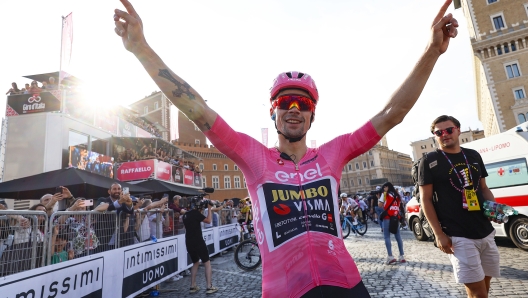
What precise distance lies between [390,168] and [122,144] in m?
90.5

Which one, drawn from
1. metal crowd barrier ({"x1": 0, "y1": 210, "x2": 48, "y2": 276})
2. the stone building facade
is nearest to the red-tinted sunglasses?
metal crowd barrier ({"x1": 0, "y1": 210, "x2": 48, "y2": 276})

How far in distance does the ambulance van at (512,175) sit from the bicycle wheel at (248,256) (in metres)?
6.88

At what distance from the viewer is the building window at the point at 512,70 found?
42391 millimetres

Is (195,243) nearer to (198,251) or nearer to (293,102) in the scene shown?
(198,251)

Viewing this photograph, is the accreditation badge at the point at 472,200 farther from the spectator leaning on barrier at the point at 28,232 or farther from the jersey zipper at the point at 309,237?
the spectator leaning on barrier at the point at 28,232

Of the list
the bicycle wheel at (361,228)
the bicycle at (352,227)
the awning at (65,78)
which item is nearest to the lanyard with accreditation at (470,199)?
the bicycle at (352,227)

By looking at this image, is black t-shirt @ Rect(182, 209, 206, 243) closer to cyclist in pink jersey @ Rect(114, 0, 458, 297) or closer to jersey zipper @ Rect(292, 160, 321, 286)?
cyclist in pink jersey @ Rect(114, 0, 458, 297)

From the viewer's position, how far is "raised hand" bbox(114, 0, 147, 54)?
66.6 inches

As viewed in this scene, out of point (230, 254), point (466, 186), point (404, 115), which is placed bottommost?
point (230, 254)

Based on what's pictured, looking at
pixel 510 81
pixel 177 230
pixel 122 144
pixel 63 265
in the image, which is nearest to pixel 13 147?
pixel 122 144

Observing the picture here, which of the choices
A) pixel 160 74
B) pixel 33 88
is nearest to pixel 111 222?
pixel 160 74

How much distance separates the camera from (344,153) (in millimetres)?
1832

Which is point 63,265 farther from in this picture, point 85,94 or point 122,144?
point 122,144

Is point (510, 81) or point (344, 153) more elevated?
point (510, 81)
